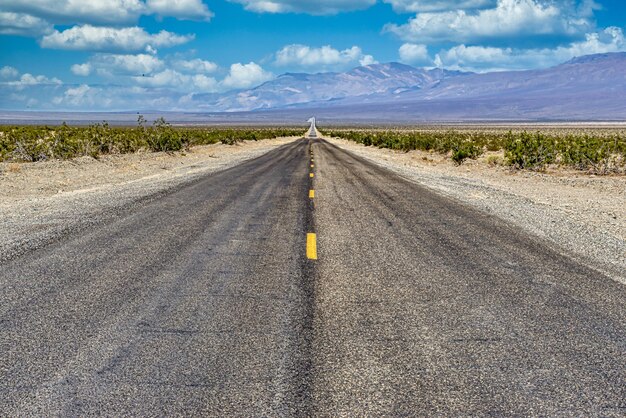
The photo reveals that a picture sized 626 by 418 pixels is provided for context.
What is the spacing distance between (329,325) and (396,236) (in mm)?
4385

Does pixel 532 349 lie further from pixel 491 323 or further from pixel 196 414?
pixel 196 414

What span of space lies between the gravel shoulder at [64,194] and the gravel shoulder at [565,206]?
312 inches

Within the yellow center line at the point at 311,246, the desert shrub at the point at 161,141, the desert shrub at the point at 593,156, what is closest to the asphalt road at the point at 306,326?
the yellow center line at the point at 311,246

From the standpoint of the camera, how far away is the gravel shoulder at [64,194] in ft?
31.4

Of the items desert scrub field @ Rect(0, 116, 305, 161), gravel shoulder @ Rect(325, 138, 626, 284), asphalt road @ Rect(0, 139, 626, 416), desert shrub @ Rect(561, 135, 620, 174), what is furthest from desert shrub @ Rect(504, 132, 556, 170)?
desert scrub field @ Rect(0, 116, 305, 161)

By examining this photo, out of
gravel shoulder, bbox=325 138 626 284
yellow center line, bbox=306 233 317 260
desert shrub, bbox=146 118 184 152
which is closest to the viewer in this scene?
yellow center line, bbox=306 233 317 260

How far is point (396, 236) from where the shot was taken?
931 centimetres

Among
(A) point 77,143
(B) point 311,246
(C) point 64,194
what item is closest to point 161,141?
(A) point 77,143

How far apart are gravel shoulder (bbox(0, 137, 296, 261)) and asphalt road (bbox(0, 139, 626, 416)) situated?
95 cm

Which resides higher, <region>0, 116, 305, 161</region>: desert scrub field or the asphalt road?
<region>0, 116, 305, 161</region>: desert scrub field

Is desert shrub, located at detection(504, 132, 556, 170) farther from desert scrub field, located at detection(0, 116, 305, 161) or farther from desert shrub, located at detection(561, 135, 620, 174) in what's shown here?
desert scrub field, located at detection(0, 116, 305, 161)

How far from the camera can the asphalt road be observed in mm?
3795

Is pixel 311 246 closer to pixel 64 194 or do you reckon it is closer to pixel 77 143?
pixel 64 194

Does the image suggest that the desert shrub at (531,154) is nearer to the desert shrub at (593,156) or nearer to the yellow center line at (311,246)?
the desert shrub at (593,156)
